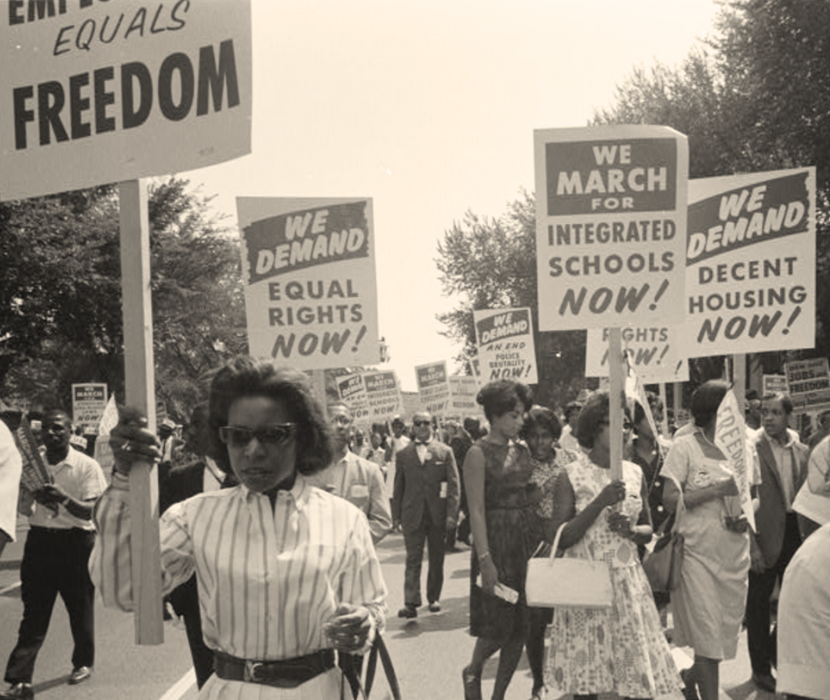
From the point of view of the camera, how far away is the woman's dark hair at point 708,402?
7.53 m

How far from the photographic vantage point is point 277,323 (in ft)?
30.4

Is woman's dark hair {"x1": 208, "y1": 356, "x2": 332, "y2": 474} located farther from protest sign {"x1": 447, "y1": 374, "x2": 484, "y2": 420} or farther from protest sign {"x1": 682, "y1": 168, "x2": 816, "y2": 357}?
protest sign {"x1": 447, "y1": 374, "x2": 484, "y2": 420}

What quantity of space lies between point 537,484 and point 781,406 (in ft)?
8.58

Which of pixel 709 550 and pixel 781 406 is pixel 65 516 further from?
pixel 781 406

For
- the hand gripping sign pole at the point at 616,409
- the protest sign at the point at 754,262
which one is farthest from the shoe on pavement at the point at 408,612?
the hand gripping sign pole at the point at 616,409

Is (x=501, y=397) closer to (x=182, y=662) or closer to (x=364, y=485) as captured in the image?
(x=364, y=485)

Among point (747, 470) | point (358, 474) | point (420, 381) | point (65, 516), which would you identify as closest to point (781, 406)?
point (747, 470)

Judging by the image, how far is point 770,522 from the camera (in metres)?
8.80

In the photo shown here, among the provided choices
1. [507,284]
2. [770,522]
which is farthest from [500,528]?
[507,284]

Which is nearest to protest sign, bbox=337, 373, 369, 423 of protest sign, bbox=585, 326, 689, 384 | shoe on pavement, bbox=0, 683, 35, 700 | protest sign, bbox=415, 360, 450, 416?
protest sign, bbox=415, 360, 450, 416

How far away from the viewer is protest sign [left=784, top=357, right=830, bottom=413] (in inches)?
589

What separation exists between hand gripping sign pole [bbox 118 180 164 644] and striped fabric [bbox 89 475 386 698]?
0.20 ft

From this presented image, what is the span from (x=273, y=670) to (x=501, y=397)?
4182 mm

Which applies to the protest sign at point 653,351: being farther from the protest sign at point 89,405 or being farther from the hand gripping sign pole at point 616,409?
the protest sign at point 89,405
